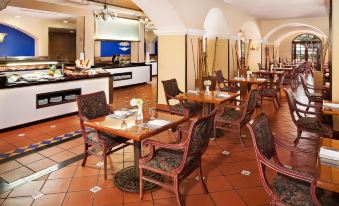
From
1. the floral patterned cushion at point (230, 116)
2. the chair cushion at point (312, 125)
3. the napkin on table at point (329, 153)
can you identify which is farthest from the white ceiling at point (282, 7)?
the napkin on table at point (329, 153)

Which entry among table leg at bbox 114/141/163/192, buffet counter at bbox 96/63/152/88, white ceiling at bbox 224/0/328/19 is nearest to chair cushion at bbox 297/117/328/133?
table leg at bbox 114/141/163/192

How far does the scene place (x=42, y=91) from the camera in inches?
227

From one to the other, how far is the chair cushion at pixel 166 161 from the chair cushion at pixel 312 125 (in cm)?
215

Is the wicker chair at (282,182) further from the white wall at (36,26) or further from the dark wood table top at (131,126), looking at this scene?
the white wall at (36,26)

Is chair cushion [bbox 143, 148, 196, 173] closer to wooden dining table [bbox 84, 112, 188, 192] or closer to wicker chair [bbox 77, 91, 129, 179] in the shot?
wooden dining table [bbox 84, 112, 188, 192]

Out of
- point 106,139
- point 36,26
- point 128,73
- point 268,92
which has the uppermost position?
point 36,26

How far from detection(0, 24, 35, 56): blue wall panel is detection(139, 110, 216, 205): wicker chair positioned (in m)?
11.3

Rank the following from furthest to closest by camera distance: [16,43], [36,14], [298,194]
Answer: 1. [16,43]
2. [36,14]
3. [298,194]

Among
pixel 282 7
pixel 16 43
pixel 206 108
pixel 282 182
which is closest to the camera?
pixel 282 182

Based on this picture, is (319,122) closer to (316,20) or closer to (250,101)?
(250,101)

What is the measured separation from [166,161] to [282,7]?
906cm

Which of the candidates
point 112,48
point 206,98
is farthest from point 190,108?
point 112,48

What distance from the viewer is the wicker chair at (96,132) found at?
10.9ft

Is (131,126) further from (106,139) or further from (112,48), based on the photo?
(112,48)
